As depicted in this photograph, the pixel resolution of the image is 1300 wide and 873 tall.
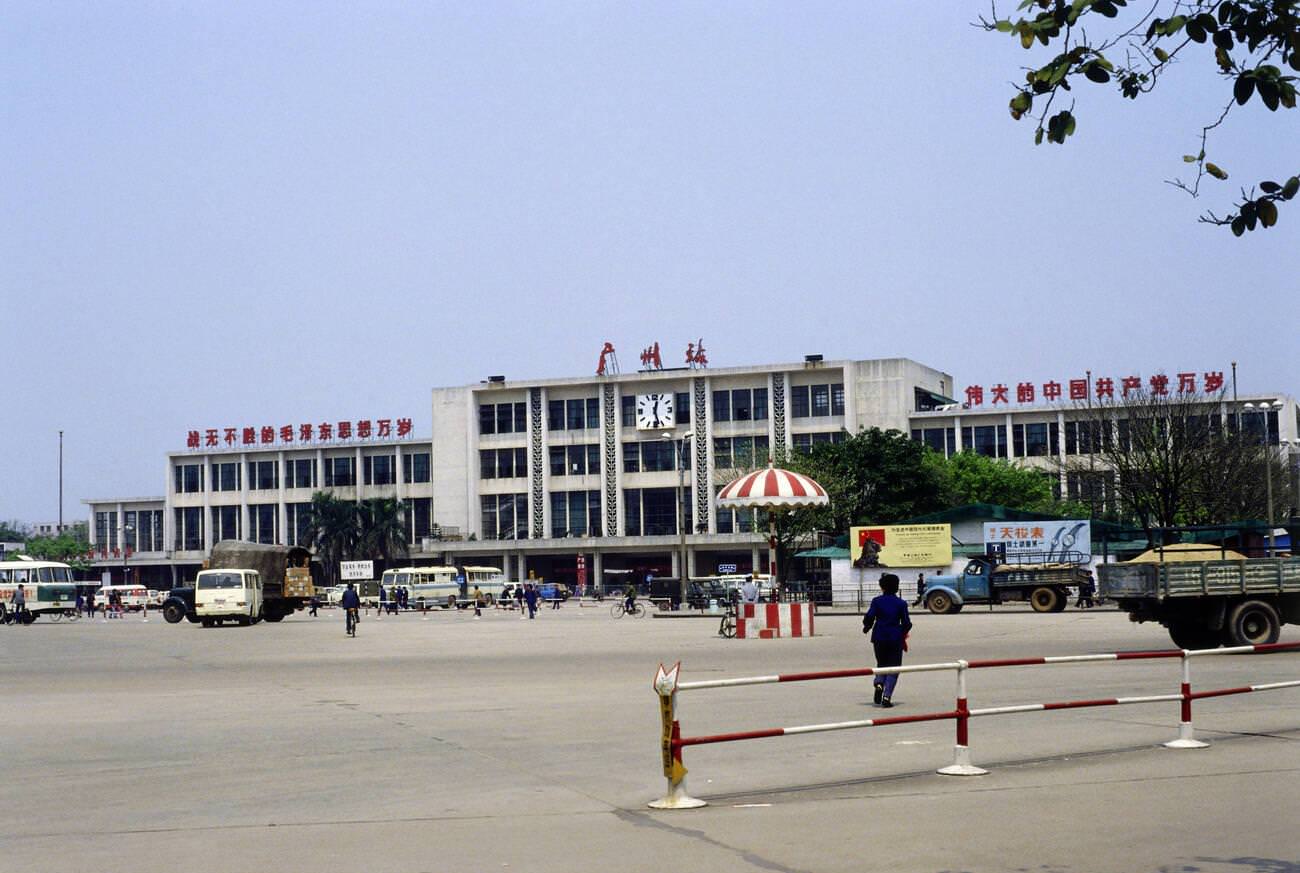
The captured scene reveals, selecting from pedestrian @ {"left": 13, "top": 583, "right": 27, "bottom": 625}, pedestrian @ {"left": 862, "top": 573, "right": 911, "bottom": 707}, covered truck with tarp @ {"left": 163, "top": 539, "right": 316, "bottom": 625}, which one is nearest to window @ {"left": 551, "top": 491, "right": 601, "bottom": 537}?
covered truck with tarp @ {"left": 163, "top": 539, "right": 316, "bottom": 625}

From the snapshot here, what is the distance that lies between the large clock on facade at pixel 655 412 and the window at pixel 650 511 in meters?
4.80

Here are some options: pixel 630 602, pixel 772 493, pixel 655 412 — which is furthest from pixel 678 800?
pixel 655 412

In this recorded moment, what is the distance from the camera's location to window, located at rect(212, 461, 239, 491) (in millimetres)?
119562

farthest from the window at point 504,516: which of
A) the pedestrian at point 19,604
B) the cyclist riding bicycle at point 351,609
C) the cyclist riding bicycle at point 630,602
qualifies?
the cyclist riding bicycle at point 351,609

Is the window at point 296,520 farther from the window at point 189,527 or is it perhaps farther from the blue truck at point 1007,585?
the blue truck at point 1007,585

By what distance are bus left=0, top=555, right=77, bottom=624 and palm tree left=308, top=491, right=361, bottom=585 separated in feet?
143

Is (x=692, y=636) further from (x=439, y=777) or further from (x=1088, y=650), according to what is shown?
(x=439, y=777)

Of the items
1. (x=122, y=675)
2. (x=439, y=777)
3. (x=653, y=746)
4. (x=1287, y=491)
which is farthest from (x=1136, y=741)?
(x=1287, y=491)

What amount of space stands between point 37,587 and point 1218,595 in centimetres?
5305

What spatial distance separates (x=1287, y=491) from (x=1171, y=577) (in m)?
46.3

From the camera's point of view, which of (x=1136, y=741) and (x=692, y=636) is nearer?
(x=1136, y=741)

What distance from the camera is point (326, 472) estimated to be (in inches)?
4643

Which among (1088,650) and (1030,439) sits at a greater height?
(1030,439)

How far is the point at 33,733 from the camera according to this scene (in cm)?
1611
